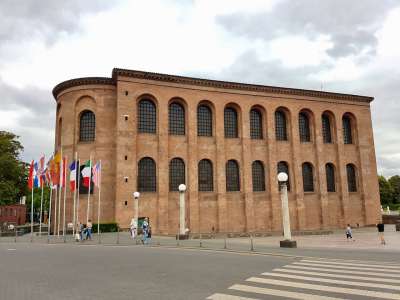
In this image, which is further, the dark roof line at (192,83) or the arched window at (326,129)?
the arched window at (326,129)

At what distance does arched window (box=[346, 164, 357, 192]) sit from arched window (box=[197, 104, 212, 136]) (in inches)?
751

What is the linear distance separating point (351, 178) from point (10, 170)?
148ft

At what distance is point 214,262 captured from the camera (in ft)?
42.1

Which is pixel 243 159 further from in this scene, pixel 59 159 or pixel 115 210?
pixel 59 159

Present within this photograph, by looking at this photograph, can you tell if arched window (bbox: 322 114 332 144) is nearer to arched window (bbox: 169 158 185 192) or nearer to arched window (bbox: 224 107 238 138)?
arched window (bbox: 224 107 238 138)

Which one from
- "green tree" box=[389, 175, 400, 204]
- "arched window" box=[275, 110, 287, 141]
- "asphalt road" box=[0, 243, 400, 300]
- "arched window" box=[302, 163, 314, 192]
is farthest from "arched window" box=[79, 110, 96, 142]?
"green tree" box=[389, 175, 400, 204]

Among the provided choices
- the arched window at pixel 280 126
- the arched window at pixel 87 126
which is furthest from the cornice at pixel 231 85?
the arched window at pixel 87 126

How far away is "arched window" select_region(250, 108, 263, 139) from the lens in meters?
39.7

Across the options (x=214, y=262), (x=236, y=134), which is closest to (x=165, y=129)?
(x=236, y=134)

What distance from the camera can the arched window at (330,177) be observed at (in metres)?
41.7

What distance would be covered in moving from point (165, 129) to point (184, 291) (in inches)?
1083

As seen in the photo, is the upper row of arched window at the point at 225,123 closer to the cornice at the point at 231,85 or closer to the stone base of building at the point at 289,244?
the cornice at the point at 231,85

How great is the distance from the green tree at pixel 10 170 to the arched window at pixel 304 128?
38152mm

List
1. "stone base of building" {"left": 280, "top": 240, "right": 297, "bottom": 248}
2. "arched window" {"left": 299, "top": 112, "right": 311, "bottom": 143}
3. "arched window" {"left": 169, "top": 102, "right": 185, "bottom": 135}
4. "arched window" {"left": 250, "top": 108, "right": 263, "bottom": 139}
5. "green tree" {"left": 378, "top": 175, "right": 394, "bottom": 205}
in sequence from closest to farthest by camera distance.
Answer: "stone base of building" {"left": 280, "top": 240, "right": 297, "bottom": 248}, "arched window" {"left": 169, "top": 102, "right": 185, "bottom": 135}, "arched window" {"left": 250, "top": 108, "right": 263, "bottom": 139}, "arched window" {"left": 299, "top": 112, "right": 311, "bottom": 143}, "green tree" {"left": 378, "top": 175, "right": 394, "bottom": 205}
